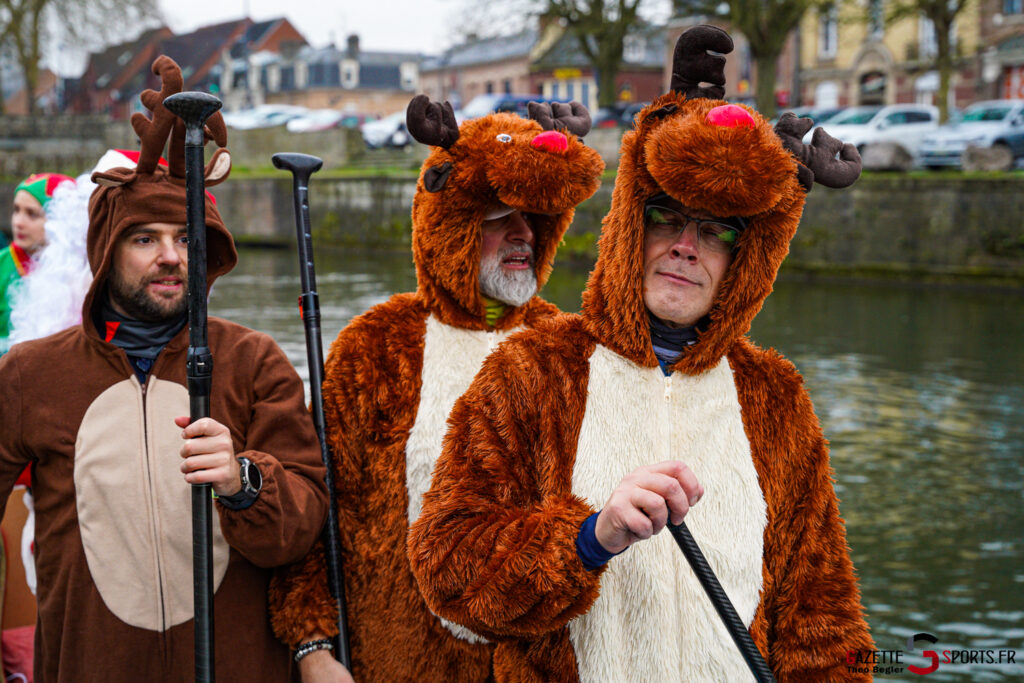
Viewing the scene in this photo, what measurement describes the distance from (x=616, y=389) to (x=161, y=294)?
1.05 meters

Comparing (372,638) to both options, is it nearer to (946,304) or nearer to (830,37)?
(946,304)

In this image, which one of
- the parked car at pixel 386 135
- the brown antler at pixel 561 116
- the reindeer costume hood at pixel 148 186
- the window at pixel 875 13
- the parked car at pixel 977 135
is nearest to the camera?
the reindeer costume hood at pixel 148 186

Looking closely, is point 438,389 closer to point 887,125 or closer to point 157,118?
point 157,118

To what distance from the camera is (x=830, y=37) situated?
3978 centimetres

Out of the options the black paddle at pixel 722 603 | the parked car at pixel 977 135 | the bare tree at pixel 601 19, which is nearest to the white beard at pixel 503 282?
the black paddle at pixel 722 603

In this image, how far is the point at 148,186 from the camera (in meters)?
2.38

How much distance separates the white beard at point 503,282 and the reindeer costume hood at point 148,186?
27.0 inches

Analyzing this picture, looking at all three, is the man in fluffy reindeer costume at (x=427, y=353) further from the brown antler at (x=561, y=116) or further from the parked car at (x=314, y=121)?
the parked car at (x=314, y=121)

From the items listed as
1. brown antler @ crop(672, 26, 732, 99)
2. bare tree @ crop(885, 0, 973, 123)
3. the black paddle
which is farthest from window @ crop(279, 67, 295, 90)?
the black paddle

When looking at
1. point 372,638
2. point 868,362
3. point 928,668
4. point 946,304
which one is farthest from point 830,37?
point 372,638

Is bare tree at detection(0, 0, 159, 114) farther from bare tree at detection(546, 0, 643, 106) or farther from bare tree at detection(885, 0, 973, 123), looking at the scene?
bare tree at detection(885, 0, 973, 123)

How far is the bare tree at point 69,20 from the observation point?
115 feet

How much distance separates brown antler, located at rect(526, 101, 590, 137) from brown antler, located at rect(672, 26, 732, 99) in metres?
0.91

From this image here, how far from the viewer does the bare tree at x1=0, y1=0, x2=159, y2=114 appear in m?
35.0
